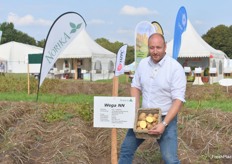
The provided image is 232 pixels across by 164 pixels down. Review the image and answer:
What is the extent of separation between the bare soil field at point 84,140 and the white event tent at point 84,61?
18.3 m

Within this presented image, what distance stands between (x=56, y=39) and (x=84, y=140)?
3.60m

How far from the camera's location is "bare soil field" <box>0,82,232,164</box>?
16.3 ft

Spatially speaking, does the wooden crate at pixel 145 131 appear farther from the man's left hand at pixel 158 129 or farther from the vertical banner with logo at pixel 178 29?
the vertical banner with logo at pixel 178 29

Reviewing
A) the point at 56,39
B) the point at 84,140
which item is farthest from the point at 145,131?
the point at 56,39

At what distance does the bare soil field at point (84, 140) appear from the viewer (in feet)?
16.3

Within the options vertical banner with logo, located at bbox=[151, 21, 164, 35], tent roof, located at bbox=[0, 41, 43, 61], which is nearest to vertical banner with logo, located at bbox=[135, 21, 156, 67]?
vertical banner with logo, located at bbox=[151, 21, 164, 35]

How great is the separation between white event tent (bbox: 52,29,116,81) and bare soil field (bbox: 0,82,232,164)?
719 inches

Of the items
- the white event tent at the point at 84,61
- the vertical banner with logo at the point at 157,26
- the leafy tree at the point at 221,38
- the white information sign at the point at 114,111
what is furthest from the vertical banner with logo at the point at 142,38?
the leafy tree at the point at 221,38

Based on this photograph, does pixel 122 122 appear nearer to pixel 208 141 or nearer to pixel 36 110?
pixel 208 141

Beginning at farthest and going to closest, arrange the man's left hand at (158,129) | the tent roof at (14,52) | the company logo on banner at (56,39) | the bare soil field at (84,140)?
the tent roof at (14,52) < the company logo on banner at (56,39) < the bare soil field at (84,140) < the man's left hand at (158,129)

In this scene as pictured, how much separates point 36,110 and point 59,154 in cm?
364

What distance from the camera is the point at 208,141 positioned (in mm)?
5828

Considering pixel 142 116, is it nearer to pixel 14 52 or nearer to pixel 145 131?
pixel 145 131

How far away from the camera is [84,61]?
28.7 m
